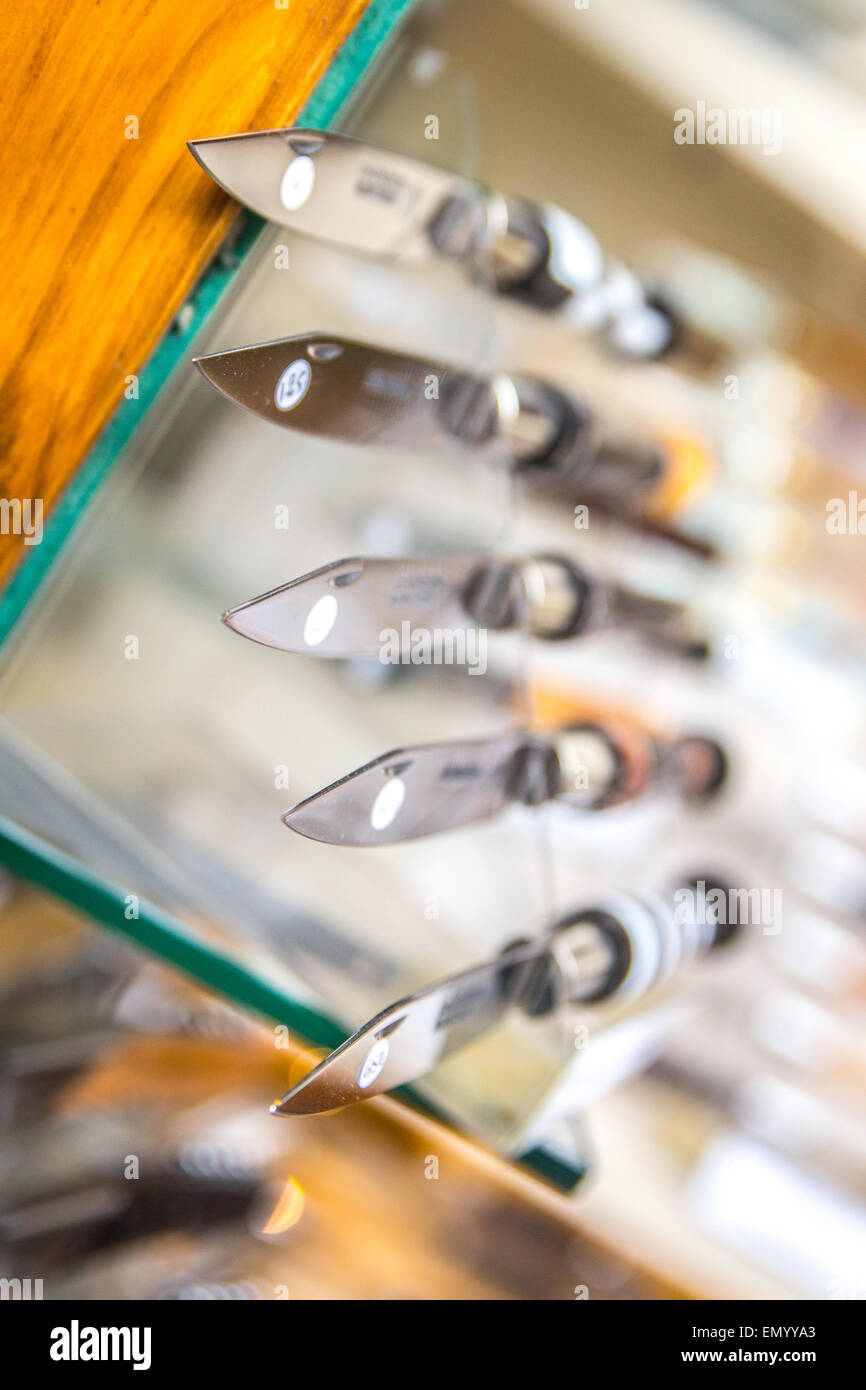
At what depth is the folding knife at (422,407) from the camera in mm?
440

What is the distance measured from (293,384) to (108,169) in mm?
117

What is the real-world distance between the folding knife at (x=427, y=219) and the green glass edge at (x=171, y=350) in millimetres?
31

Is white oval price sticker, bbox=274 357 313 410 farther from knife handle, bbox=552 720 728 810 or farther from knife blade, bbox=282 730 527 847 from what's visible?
knife handle, bbox=552 720 728 810

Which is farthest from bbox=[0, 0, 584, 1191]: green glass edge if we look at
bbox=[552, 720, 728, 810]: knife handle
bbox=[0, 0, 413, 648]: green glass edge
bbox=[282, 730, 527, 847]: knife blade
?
bbox=[552, 720, 728, 810]: knife handle

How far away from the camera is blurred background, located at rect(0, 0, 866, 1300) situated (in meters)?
0.80

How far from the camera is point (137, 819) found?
2.55 feet

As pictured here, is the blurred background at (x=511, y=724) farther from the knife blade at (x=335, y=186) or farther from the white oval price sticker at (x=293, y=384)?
the white oval price sticker at (x=293, y=384)

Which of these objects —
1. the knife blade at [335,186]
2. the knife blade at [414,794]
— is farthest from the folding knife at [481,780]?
the knife blade at [335,186]

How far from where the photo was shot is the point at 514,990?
24.5 inches

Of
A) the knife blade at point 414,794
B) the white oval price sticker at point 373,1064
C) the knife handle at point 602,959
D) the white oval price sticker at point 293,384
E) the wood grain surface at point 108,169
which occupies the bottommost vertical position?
the white oval price sticker at point 373,1064

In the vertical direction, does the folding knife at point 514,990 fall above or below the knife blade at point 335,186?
below

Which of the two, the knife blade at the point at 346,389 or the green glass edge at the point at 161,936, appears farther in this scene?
the green glass edge at the point at 161,936

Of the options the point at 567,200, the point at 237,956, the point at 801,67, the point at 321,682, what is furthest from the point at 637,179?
the point at 237,956

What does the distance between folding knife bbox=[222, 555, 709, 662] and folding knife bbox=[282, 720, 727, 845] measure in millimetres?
63
